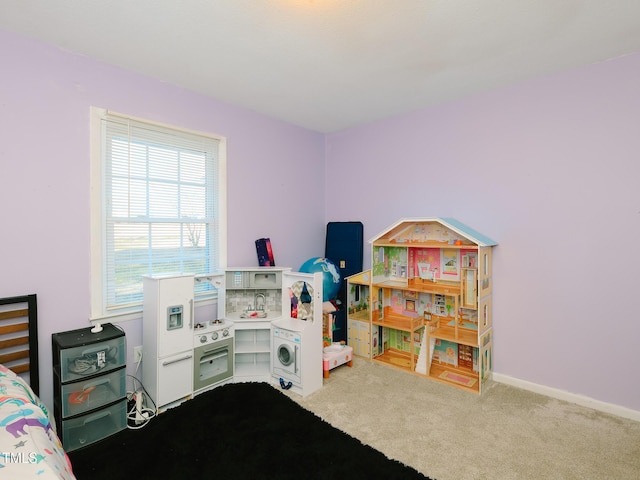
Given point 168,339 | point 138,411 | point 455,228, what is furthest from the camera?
point 455,228

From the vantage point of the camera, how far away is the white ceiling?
6.41 ft

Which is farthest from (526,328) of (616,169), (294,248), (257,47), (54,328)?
(54,328)

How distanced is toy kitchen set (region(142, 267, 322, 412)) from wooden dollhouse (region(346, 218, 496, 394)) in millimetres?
861

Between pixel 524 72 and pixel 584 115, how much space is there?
58 cm

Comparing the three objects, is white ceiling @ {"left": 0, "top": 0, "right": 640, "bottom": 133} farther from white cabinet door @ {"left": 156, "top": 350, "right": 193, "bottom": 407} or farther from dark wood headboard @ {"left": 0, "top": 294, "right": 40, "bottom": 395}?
white cabinet door @ {"left": 156, "top": 350, "right": 193, "bottom": 407}

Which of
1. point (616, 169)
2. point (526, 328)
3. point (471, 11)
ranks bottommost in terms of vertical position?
point (526, 328)

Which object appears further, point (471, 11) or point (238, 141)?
point (238, 141)

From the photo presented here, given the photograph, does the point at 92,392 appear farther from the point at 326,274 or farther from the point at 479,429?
the point at 479,429

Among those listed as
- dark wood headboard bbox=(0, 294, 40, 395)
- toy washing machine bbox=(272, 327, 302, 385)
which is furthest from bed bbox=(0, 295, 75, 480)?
toy washing machine bbox=(272, 327, 302, 385)

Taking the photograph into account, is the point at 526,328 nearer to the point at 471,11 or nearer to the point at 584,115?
the point at 584,115

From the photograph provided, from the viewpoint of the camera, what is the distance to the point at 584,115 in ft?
8.79

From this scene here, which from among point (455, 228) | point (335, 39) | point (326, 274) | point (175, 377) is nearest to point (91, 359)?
point (175, 377)

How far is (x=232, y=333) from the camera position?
3.08 meters

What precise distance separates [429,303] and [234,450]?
2325mm
